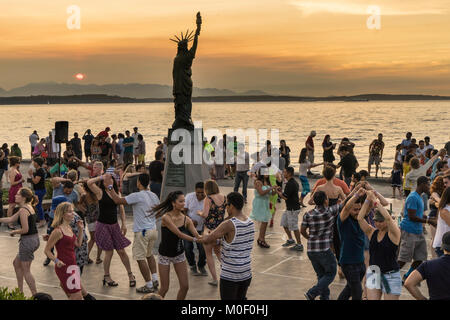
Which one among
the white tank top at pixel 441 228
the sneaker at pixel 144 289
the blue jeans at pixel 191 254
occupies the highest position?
the white tank top at pixel 441 228

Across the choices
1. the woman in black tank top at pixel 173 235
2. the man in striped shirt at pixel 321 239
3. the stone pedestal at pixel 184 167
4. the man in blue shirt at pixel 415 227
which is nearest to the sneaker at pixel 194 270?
the woman in black tank top at pixel 173 235

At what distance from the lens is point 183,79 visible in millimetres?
12312

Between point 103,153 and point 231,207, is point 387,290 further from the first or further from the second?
point 103,153

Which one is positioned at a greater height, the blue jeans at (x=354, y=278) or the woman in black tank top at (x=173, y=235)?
the woman in black tank top at (x=173, y=235)

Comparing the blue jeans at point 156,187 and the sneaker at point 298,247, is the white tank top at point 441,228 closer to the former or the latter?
the sneaker at point 298,247

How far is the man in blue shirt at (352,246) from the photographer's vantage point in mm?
7164

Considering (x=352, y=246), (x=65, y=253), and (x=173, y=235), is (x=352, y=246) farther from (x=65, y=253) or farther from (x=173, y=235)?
(x=65, y=253)

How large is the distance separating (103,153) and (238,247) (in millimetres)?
18319

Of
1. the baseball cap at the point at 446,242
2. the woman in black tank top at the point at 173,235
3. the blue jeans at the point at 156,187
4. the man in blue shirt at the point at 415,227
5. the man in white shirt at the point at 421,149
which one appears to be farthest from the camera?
the man in white shirt at the point at 421,149

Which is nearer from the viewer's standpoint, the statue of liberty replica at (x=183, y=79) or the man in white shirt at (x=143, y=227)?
the man in white shirt at (x=143, y=227)

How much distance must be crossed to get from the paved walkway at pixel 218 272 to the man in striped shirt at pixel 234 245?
80.8 inches

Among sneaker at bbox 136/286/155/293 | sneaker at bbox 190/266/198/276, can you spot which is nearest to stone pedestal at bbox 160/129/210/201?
sneaker at bbox 190/266/198/276

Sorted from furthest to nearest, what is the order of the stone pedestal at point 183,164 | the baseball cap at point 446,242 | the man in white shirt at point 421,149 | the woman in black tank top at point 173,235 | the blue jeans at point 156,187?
1. the man in white shirt at point 421,149
2. the blue jeans at point 156,187
3. the stone pedestal at point 183,164
4. the woman in black tank top at point 173,235
5. the baseball cap at point 446,242

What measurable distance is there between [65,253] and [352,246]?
3.74 m
